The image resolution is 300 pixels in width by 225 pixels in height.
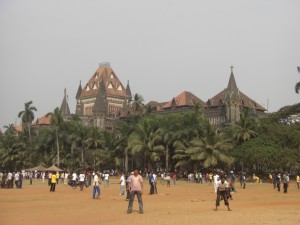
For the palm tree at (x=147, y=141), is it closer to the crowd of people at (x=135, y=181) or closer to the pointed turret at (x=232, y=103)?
the crowd of people at (x=135, y=181)

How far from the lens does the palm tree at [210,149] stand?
4750 cm

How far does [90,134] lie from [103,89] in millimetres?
36974

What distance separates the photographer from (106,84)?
364 ft

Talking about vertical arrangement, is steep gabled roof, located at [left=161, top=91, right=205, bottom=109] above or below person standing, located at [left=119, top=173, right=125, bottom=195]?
above

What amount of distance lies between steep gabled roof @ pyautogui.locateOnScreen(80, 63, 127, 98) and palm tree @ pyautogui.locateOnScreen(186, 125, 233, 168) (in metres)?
62.6

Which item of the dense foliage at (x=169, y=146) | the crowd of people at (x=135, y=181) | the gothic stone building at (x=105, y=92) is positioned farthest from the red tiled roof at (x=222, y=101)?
the gothic stone building at (x=105, y=92)

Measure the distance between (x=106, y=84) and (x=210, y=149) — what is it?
65.9 meters

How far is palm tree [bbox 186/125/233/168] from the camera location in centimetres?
4750

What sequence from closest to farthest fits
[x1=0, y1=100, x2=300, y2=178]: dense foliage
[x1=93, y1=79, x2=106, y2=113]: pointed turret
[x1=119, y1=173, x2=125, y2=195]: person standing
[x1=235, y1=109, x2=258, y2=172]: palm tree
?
[x1=119, y1=173, x2=125, y2=195]: person standing → [x1=0, y1=100, x2=300, y2=178]: dense foliage → [x1=235, y1=109, x2=258, y2=172]: palm tree → [x1=93, y1=79, x2=106, y2=113]: pointed turret

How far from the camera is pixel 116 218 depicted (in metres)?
13.2

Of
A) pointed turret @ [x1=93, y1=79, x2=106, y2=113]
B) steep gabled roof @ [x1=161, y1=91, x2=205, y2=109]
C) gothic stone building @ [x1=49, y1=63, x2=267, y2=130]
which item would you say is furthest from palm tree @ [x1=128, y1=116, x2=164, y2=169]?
pointed turret @ [x1=93, y1=79, x2=106, y2=113]

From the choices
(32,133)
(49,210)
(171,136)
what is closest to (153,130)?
(171,136)

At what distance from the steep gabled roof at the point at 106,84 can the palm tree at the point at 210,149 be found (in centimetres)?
6261

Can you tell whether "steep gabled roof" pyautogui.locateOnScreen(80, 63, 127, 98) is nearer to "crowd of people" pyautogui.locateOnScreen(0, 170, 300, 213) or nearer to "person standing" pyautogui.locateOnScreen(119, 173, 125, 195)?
"crowd of people" pyautogui.locateOnScreen(0, 170, 300, 213)
